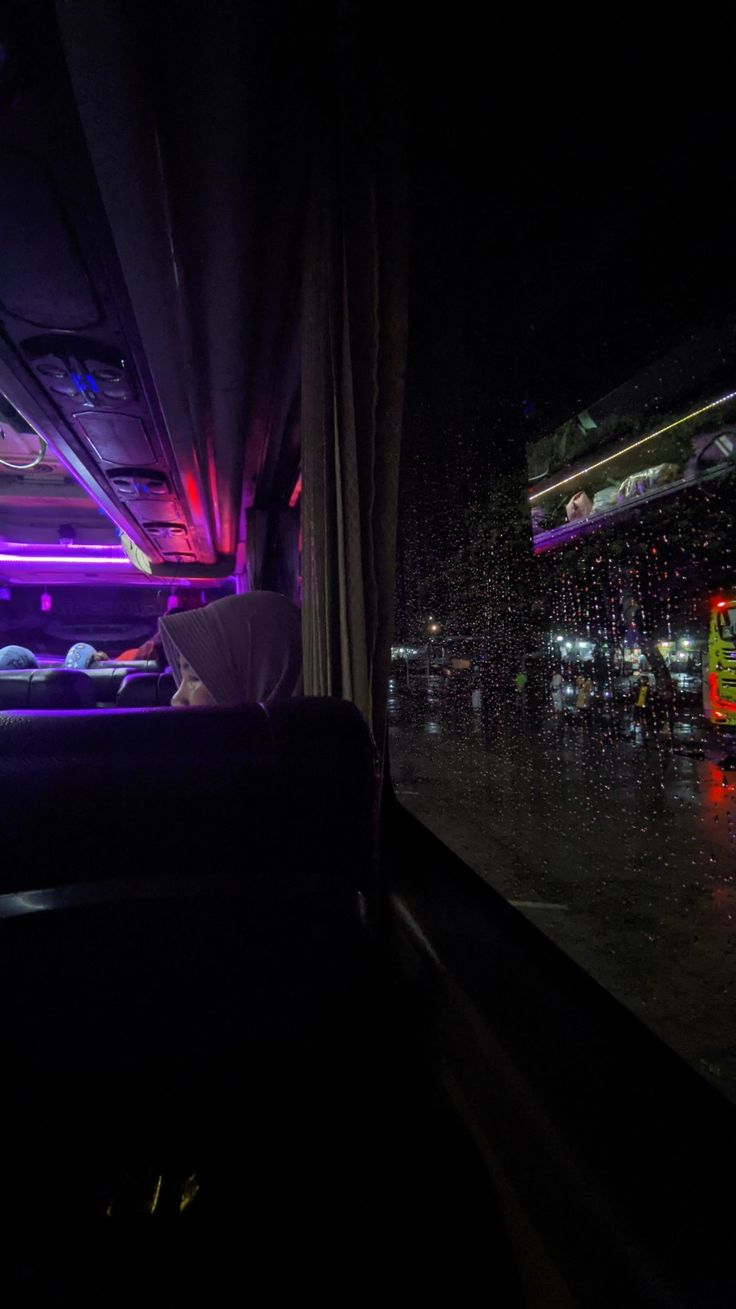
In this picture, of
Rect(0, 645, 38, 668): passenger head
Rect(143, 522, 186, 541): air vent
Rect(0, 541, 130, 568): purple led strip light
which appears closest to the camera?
Rect(0, 645, 38, 668): passenger head

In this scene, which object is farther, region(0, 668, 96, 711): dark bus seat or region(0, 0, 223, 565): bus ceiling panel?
region(0, 668, 96, 711): dark bus seat

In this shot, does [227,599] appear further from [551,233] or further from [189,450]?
[189,450]

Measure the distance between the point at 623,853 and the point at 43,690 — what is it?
2.79m

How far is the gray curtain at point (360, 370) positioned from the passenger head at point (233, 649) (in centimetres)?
22

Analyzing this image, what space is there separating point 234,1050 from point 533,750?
5.77 meters

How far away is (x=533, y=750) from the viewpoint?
6188mm

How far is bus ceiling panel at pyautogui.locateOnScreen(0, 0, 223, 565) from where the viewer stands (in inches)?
56.9

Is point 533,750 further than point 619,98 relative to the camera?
Yes

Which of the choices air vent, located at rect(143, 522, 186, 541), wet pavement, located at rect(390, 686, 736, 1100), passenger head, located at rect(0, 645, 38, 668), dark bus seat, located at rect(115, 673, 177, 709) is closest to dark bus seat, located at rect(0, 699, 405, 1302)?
wet pavement, located at rect(390, 686, 736, 1100)

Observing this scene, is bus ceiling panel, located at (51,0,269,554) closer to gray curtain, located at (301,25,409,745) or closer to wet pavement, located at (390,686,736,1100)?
gray curtain, located at (301,25,409,745)

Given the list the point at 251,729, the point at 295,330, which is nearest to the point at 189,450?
the point at 295,330

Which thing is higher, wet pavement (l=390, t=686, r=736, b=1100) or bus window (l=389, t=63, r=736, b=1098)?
bus window (l=389, t=63, r=736, b=1098)

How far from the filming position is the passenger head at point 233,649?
1.69 metres

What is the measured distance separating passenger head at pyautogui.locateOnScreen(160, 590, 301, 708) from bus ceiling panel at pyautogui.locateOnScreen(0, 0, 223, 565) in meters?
1.24
